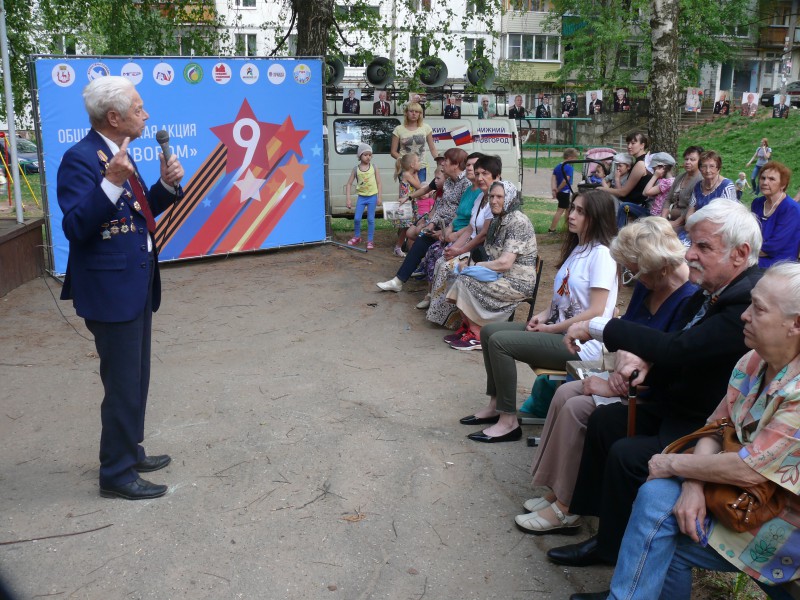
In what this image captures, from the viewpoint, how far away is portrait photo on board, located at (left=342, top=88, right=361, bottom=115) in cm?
1364

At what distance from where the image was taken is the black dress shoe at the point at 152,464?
170 inches

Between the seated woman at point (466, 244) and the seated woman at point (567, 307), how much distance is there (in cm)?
210

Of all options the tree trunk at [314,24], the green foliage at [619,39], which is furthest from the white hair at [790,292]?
the green foliage at [619,39]

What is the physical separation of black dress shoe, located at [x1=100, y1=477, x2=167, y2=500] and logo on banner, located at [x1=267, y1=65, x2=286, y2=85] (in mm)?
6855

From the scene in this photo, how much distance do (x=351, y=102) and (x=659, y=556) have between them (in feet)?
38.9

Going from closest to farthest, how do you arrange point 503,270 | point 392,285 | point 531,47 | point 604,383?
1. point 604,383
2. point 503,270
3. point 392,285
4. point 531,47

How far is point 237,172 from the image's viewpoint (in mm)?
9734

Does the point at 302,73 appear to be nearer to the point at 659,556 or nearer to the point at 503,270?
the point at 503,270

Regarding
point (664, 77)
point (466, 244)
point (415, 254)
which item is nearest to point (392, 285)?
point (415, 254)

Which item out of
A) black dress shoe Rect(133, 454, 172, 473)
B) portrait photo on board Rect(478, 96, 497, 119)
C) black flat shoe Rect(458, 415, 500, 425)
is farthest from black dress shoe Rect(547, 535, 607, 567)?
portrait photo on board Rect(478, 96, 497, 119)

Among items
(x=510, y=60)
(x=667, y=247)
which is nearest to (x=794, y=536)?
(x=667, y=247)

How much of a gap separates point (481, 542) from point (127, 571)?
1.53 m

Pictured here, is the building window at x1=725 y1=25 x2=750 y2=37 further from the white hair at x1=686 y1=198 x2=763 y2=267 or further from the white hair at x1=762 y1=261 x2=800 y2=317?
the white hair at x1=762 y1=261 x2=800 y2=317

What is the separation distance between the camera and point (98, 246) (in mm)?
3734
